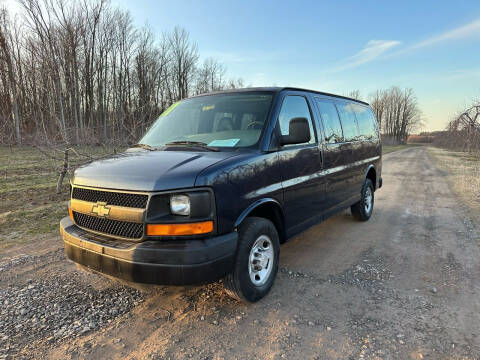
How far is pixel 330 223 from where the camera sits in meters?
5.86

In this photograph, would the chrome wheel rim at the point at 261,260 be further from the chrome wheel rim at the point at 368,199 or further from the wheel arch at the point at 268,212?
the chrome wheel rim at the point at 368,199

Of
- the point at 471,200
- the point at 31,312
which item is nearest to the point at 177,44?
the point at 471,200

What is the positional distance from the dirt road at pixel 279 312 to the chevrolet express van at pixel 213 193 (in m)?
0.37

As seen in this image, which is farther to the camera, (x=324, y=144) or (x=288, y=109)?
(x=324, y=144)

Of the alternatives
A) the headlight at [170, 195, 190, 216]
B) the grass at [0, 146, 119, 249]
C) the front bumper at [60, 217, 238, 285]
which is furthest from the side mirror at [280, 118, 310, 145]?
the grass at [0, 146, 119, 249]

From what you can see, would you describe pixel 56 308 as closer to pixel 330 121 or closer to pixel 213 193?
pixel 213 193

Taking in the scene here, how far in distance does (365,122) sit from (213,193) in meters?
4.57

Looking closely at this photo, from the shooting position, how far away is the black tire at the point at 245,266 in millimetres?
2691

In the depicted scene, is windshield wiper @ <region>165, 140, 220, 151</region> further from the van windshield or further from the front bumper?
the front bumper

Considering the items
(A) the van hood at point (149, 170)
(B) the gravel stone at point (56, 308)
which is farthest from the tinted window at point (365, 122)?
(B) the gravel stone at point (56, 308)

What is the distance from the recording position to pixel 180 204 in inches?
92.8

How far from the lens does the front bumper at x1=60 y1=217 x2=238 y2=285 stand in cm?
229

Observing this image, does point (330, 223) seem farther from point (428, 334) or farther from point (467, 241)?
point (428, 334)

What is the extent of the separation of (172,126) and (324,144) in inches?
81.1
